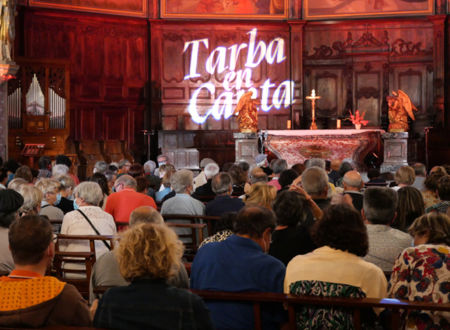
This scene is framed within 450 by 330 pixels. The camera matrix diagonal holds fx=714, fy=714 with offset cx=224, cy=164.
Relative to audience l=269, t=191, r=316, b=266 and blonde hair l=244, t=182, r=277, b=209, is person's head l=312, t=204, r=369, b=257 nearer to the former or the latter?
audience l=269, t=191, r=316, b=266

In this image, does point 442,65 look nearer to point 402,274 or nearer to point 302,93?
A: point 302,93

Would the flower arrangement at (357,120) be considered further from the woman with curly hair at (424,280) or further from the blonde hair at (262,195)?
the woman with curly hair at (424,280)

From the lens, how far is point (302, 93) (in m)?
18.2

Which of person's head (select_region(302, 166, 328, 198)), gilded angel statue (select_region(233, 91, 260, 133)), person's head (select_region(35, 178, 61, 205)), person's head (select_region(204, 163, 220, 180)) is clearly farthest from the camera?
gilded angel statue (select_region(233, 91, 260, 133))

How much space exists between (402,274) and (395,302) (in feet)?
1.70

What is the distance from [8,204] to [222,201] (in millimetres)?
2454

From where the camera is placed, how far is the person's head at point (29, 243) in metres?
3.04

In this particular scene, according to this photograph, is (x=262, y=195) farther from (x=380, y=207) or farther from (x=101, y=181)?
(x=101, y=181)

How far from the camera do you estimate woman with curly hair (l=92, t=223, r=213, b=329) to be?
2.78 metres

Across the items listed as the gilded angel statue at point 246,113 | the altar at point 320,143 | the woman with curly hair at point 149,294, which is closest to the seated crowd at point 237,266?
the woman with curly hair at point 149,294

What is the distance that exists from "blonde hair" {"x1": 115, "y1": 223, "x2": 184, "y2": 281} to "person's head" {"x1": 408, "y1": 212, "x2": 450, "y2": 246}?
1.52 meters

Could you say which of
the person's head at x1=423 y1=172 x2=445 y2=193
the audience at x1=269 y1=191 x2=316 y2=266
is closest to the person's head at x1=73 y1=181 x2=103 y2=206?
the audience at x1=269 y1=191 x2=316 y2=266

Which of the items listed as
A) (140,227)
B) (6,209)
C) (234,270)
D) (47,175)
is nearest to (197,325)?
(140,227)

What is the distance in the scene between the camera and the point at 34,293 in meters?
2.91
